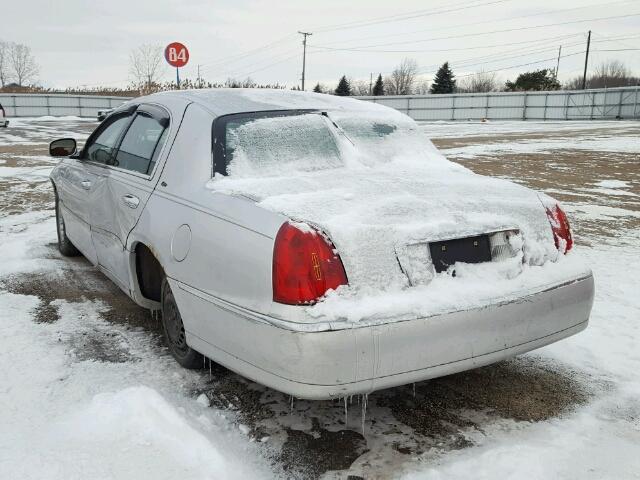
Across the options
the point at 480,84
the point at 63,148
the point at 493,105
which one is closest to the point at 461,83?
the point at 480,84

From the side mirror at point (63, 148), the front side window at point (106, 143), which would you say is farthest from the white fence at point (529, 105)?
the front side window at point (106, 143)

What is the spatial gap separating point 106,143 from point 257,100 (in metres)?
1.37

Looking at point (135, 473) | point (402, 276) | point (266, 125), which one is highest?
point (266, 125)

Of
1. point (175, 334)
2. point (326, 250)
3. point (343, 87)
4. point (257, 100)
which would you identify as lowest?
point (175, 334)

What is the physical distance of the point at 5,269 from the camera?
16.5 ft

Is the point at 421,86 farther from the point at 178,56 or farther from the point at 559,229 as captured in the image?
the point at 559,229

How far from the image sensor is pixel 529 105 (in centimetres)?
4156

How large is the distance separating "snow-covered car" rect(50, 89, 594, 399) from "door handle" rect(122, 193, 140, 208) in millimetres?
15

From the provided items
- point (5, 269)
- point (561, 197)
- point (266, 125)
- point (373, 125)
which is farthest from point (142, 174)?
point (561, 197)

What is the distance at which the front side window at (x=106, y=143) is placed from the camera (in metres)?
4.14

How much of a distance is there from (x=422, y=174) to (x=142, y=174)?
1604 mm

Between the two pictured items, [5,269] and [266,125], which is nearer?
[266,125]

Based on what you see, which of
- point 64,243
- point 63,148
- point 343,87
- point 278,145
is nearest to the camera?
point 278,145

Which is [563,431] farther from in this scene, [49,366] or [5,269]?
[5,269]
